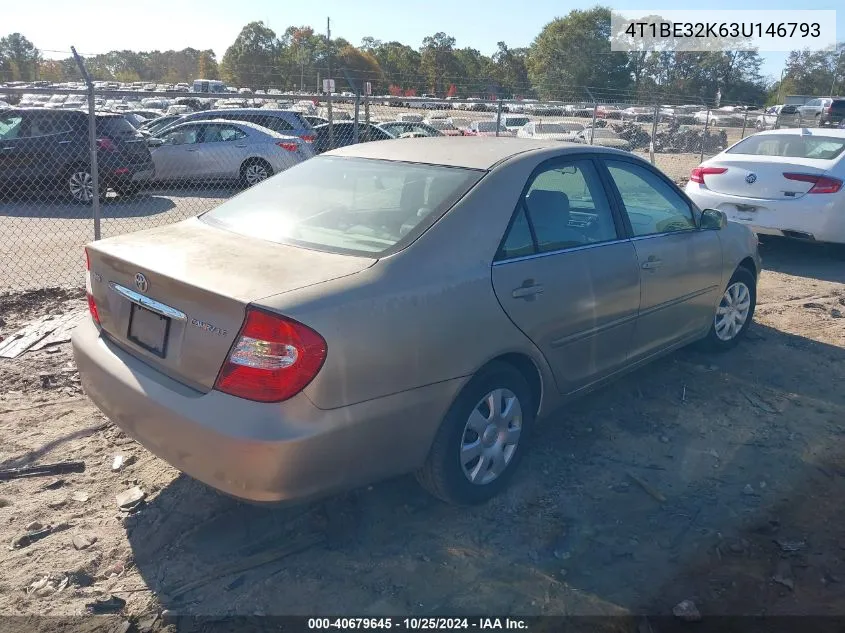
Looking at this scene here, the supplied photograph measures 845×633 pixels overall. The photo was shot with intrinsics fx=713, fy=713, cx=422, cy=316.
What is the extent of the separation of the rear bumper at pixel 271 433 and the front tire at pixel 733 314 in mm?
3041

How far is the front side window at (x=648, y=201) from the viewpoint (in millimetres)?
4191

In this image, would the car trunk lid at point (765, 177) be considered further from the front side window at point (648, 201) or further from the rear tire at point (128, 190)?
the rear tire at point (128, 190)

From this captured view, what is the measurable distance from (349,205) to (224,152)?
10460 millimetres

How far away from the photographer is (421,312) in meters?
2.84

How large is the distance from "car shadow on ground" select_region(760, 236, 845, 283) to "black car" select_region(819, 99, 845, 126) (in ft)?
71.7

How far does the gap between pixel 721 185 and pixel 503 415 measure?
6.45 m

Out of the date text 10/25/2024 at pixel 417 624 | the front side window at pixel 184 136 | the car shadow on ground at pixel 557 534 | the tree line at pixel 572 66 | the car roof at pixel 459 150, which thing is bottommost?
the date text 10/25/2024 at pixel 417 624

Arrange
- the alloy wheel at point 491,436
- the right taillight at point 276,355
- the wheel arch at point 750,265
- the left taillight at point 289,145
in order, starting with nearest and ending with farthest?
1. the right taillight at point 276,355
2. the alloy wheel at point 491,436
3. the wheel arch at point 750,265
4. the left taillight at point 289,145

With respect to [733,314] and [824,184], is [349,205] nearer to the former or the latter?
[733,314]

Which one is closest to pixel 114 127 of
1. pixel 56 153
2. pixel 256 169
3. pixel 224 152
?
pixel 56 153

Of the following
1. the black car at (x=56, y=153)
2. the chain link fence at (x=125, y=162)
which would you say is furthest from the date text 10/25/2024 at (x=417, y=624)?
the black car at (x=56, y=153)

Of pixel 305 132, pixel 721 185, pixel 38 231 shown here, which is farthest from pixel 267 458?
pixel 305 132

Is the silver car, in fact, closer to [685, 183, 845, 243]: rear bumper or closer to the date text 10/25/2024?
[685, 183, 845, 243]: rear bumper

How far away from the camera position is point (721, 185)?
855cm
